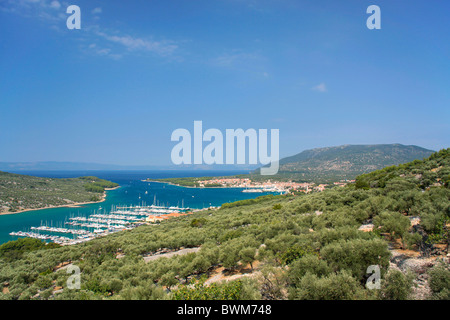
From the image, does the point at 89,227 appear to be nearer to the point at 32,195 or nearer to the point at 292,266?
the point at 32,195

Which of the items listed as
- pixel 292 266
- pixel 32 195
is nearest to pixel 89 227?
pixel 32 195

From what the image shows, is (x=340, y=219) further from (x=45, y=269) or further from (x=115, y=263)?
(x=45, y=269)

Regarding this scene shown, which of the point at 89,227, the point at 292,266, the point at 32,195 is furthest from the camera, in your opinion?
the point at 32,195

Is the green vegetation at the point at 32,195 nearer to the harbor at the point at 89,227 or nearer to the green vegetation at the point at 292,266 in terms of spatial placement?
the harbor at the point at 89,227

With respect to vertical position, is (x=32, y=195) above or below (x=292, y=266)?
below

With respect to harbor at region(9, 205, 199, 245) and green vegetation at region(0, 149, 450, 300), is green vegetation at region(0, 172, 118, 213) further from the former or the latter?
green vegetation at region(0, 149, 450, 300)

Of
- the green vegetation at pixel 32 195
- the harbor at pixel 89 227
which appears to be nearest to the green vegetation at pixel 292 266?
the harbor at pixel 89 227

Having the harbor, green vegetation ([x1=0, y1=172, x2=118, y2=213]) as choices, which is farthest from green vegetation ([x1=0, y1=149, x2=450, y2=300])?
green vegetation ([x1=0, y1=172, x2=118, y2=213])
